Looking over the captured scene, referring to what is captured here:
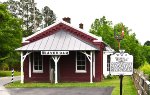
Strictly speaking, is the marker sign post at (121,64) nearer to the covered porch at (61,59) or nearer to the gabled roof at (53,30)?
the covered porch at (61,59)

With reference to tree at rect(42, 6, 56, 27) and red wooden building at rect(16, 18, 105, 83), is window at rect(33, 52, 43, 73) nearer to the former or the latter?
red wooden building at rect(16, 18, 105, 83)

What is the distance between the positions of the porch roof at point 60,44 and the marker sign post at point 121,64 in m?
21.9

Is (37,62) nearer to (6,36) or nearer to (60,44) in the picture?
(60,44)

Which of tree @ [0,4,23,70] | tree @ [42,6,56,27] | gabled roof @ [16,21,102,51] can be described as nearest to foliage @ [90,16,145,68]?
tree @ [0,4,23,70]

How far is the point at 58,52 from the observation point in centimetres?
3212

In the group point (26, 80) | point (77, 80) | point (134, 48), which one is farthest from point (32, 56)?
point (134, 48)

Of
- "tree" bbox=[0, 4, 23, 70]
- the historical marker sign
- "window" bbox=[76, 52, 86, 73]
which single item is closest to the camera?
the historical marker sign

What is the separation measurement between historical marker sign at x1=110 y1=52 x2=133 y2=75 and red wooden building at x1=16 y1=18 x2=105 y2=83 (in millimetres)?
22915

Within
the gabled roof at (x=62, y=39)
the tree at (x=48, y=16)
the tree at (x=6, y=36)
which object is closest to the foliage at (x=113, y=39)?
the tree at (x=6, y=36)

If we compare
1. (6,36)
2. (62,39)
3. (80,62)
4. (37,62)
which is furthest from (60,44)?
(6,36)

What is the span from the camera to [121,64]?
1024 centimetres

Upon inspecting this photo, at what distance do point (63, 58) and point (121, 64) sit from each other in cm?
2477

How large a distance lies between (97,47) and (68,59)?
275 cm

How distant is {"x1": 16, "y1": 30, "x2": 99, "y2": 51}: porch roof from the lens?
3266cm
